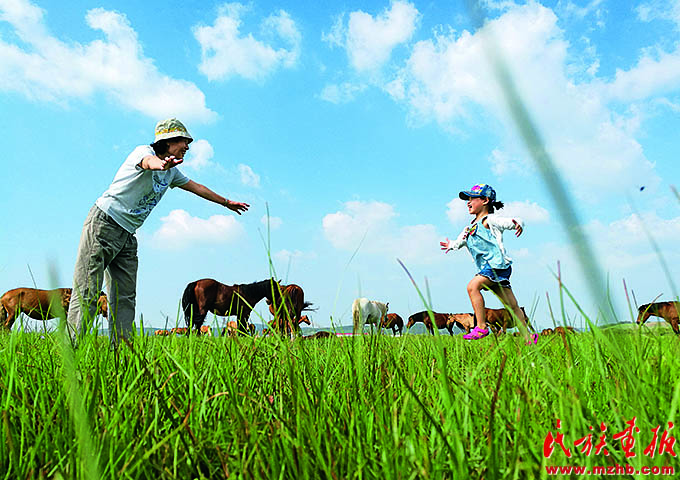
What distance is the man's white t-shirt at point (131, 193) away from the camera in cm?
377

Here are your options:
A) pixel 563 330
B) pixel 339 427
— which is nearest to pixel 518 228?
pixel 563 330

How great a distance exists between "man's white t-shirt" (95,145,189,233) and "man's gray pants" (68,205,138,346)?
6 cm

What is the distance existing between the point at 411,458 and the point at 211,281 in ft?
29.1

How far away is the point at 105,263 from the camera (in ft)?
12.6

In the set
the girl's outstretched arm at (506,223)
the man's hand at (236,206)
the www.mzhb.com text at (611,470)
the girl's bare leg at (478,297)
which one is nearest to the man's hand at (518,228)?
the girl's outstretched arm at (506,223)

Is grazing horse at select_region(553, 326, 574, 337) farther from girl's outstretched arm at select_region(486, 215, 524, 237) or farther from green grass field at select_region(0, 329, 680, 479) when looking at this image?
girl's outstretched arm at select_region(486, 215, 524, 237)

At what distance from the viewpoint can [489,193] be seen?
6.09 metres

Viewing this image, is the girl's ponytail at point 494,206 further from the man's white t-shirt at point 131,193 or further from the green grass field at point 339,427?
the green grass field at point 339,427

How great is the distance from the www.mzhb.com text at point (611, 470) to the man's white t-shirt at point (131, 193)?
362 centimetres

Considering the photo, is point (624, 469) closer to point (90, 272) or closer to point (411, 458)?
point (411, 458)

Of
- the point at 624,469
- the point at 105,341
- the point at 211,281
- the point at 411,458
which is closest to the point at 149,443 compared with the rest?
the point at 411,458

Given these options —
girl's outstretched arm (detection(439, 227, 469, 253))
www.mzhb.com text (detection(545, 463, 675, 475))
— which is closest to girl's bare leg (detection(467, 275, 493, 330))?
girl's outstretched arm (detection(439, 227, 469, 253))

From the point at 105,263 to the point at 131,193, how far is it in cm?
58

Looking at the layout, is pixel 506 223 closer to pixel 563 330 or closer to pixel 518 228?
pixel 518 228
